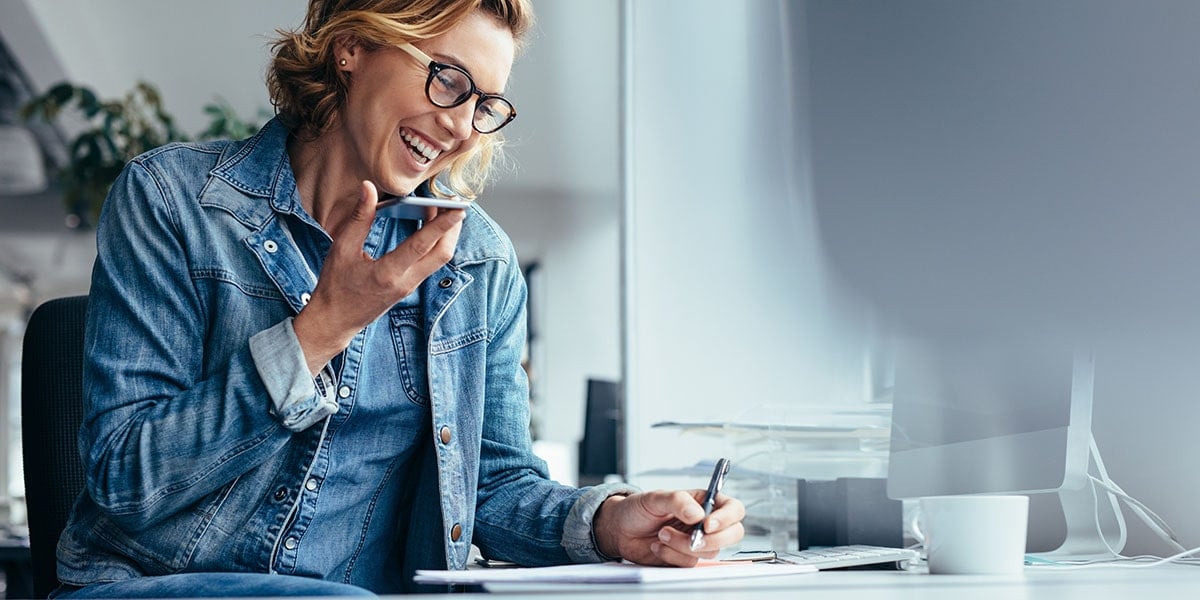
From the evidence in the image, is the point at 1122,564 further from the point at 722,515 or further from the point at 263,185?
the point at 263,185

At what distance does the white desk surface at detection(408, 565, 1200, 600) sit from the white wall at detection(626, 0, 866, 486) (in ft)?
1.28

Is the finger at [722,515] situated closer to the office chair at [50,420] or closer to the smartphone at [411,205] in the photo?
the smartphone at [411,205]

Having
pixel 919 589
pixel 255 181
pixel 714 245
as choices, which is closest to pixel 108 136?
pixel 714 245

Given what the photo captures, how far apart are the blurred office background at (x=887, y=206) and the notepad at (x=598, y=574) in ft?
0.76

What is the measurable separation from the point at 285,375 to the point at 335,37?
0.47 m

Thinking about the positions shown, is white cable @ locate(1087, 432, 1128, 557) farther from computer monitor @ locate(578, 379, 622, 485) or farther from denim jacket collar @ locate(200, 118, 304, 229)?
computer monitor @ locate(578, 379, 622, 485)

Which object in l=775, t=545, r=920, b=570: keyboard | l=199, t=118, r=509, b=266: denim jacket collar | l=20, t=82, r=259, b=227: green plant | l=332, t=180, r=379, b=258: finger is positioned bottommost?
l=775, t=545, r=920, b=570: keyboard

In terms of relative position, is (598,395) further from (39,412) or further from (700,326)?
(39,412)

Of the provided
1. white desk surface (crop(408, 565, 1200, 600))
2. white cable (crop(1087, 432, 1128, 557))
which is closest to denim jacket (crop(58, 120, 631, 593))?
white desk surface (crop(408, 565, 1200, 600))

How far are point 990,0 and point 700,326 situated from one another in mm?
1630

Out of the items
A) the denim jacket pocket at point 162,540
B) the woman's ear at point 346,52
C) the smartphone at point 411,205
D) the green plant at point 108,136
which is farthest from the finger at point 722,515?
the green plant at point 108,136

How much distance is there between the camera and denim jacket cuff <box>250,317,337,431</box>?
0.91 meters

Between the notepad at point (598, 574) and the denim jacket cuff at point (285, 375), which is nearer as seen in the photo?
the notepad at point (598, 574)

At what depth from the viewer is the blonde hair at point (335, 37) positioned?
116 cm
